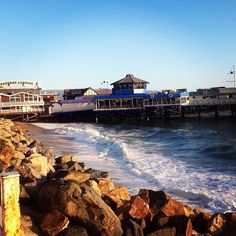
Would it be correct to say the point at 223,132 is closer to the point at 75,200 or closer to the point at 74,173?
the point at 74,173

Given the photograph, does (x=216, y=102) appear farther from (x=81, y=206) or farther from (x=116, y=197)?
(x=81, y=206)

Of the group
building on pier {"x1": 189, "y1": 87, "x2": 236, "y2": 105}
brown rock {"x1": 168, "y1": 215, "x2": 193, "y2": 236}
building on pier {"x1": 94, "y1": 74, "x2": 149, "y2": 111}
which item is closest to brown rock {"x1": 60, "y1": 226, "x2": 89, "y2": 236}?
brown rock {"x1": 168, "y1": 215, "x2": 193, "y2": 236}

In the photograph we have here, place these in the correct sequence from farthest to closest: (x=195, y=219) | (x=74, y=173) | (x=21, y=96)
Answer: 1. (x=21, y=96)
2. (x=74, y=173)
3. (x=195, y=219)

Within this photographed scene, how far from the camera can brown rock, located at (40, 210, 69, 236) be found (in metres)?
8.42

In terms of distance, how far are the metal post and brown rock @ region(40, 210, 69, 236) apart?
66.8 inches

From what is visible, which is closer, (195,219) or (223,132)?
(195,219)

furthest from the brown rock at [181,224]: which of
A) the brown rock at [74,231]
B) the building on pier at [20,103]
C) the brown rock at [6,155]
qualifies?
the building on pier at [20,103]

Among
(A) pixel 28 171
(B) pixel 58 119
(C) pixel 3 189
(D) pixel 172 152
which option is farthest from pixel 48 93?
(C) pixel 3 189

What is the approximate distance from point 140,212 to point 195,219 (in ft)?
6.32

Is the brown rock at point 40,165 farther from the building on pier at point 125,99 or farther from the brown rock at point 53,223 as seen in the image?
the building on pier at point 125,99

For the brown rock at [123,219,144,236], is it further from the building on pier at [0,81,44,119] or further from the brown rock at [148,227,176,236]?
the building on pier at [0,81,44,119]

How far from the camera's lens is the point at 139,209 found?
32.7ft

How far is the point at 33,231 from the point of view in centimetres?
839

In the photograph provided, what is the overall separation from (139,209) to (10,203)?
4236 mm
